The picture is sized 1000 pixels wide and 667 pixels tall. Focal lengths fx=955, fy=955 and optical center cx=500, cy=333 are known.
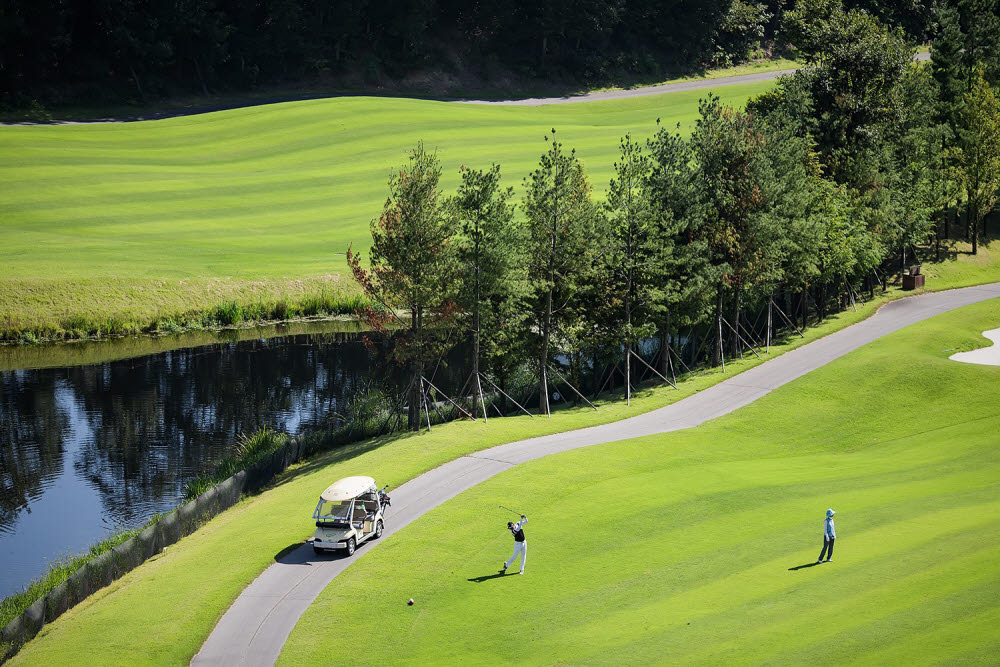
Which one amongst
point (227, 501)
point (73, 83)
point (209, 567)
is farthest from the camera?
point (73, 83)

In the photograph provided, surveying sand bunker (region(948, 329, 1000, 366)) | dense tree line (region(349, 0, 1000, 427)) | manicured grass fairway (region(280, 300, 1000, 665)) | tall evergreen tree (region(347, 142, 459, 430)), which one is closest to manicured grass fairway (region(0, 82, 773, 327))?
dense tree line (region(349, 0, 1000, 427))

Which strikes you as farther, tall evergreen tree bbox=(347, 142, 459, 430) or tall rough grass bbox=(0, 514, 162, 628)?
tall evergreen tree bbox=(347, 142, 459, 430)

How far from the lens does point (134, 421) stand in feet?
176

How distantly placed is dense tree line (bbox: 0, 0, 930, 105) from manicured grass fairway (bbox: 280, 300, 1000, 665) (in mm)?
96454

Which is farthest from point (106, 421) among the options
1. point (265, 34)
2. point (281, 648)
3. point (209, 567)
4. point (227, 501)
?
point (265, 34)

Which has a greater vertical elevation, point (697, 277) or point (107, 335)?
point (697, 277)

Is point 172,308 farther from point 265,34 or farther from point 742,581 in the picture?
point 265,34

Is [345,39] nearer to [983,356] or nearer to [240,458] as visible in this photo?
[240,458]

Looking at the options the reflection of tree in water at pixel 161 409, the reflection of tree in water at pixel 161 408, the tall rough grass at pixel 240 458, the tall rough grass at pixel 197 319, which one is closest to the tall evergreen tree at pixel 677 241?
the reflection of tree in water at pixel 161 408

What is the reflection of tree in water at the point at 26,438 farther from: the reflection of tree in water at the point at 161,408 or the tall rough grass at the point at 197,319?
the tall rough grass at the point at 197,319

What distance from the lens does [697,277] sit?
5694 cm

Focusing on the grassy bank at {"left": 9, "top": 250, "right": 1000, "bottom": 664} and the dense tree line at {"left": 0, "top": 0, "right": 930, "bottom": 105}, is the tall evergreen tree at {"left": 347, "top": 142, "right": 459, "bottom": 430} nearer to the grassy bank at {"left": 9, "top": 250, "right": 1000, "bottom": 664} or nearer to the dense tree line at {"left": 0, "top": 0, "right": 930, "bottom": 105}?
the grassy bank at {"left": 9, "top": 250, "right": 1000, "bottom": 664}

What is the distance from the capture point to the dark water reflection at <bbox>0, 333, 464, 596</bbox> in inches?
1624

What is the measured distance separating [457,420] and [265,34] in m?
92.1
